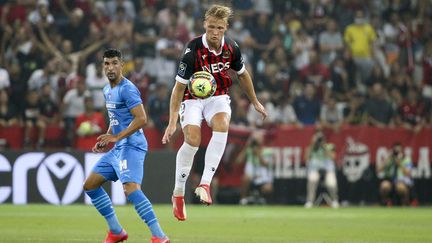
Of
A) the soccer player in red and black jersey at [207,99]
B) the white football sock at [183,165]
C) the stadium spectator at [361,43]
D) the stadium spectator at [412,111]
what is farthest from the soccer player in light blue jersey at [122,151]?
the stadium spectator at [361,43]

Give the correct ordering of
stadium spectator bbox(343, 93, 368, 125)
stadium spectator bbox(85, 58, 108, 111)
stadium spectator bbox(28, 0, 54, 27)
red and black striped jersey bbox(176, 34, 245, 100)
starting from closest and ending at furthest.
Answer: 1. red and black striped jersey bbox(176, 34, 245, 100)
2. stadium spectator bbox(85, 58, 108, 111)
3. stadium spectator bbox(28, 0, 54, 27)
4. stadium spectator bbox(343, 93, 368, 125)

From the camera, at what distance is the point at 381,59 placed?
26172 millimetres

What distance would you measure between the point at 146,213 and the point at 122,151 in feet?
2.58

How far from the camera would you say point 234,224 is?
51.4 ft

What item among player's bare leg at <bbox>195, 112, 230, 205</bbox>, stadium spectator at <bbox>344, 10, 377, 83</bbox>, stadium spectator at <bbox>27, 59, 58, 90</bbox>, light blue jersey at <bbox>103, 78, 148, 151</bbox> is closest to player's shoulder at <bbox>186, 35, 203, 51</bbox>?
player's bare leg at <bbox>195, 112, 230, 205</bbox>

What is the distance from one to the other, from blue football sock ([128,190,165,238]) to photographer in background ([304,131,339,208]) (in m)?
12.1

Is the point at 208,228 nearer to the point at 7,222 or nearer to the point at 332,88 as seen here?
the point at 7,222

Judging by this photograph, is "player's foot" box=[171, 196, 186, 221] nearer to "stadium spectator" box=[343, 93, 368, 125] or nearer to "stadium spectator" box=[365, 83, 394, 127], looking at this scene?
"stadium spectator" box=[343, 93, 368, 125]

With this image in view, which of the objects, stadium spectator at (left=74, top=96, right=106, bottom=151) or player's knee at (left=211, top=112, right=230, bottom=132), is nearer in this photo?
player's knee at (left=211, top=112, right=230, bottom=132)

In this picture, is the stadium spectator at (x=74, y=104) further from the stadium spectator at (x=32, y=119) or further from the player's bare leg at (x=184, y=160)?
the player's bare leg at (x=184, y=160)

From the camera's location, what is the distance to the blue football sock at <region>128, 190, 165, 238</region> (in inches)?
415

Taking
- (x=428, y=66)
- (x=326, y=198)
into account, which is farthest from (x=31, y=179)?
(x=428, y=66)

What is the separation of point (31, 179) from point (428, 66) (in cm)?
1185

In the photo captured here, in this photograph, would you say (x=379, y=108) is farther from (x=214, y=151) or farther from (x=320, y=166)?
(x=214, y=151)
